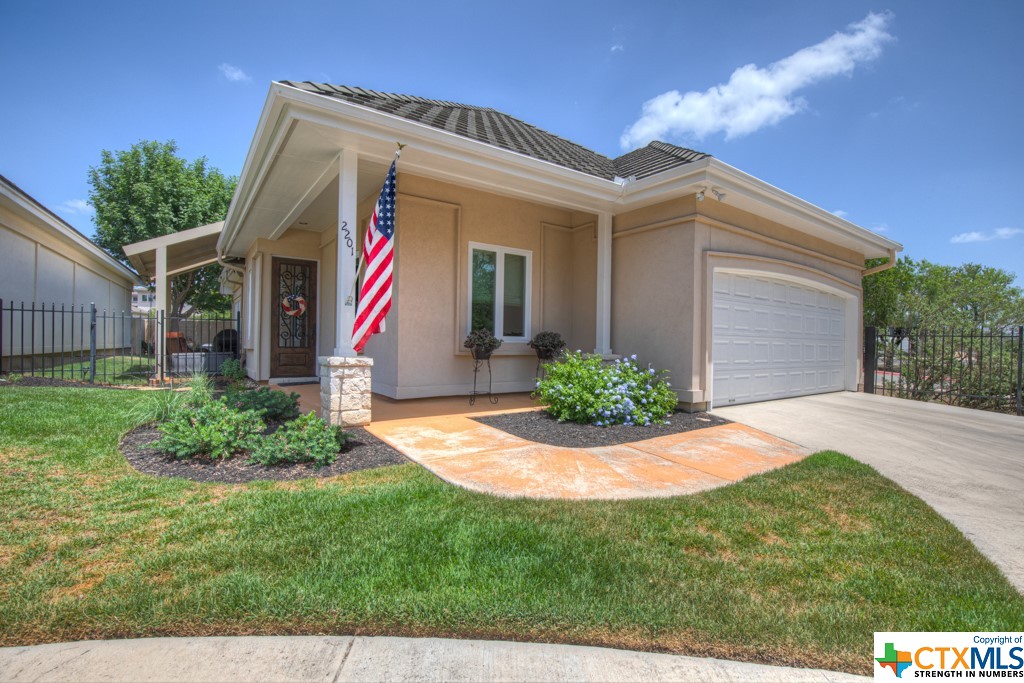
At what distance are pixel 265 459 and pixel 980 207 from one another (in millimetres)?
25643

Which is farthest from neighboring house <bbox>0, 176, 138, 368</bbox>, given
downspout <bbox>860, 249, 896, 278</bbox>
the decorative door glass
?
downspout <bbox>860, 249, 896, 278</bbox>

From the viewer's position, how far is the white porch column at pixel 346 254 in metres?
5.47

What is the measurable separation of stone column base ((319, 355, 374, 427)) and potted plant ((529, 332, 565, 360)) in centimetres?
328

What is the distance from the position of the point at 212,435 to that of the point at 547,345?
16.4ft

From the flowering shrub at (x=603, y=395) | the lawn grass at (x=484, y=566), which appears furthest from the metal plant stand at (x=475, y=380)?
the lawn grass at (x=484, y=566)

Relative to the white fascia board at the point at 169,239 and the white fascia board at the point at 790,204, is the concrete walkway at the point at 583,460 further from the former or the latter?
the white fascia board at the point at 169,239

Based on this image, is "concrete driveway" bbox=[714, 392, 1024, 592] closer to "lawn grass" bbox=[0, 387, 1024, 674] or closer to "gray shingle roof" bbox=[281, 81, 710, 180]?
"lawn grass" bbox=[0, 387, 1024, 674]

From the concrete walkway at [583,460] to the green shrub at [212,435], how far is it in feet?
4.23

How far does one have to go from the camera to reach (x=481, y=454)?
4.66 metres

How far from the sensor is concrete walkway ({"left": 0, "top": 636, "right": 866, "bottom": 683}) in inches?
68.9

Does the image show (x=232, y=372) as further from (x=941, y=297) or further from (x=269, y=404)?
(x=941, y=297)

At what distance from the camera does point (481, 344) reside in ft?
23.8

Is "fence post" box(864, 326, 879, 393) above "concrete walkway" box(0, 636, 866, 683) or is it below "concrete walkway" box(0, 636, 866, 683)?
above

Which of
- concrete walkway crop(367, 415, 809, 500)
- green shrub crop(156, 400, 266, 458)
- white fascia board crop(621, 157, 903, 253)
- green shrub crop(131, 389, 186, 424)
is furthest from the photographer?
white fascia board crop(621, 157, 903, 253)
